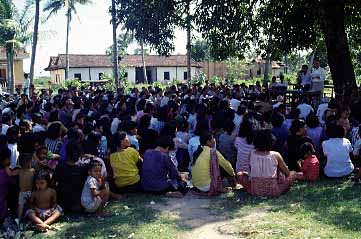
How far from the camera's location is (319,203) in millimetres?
6250

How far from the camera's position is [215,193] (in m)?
6.99

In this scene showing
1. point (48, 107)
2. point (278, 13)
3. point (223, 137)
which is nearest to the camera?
point (223, 137)

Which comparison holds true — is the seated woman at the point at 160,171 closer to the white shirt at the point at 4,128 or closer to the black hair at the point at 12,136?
the black hair at the point at 12,136

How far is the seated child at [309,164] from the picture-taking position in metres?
7.35

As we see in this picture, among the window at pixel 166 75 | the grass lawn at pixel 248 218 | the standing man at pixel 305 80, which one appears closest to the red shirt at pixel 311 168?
the grass lawn at pixel 248 218

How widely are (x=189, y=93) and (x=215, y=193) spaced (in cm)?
921

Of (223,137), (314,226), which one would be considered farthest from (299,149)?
(314,226)

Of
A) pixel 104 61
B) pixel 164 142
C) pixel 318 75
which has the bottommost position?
pixel 164 142

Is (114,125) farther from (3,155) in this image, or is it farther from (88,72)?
(88,72)

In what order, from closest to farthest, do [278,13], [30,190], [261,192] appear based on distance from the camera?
[30,190] → [261,192] → [278,13]

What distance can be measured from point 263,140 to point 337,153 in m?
1.45

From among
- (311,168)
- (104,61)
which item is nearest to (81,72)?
(104,61)

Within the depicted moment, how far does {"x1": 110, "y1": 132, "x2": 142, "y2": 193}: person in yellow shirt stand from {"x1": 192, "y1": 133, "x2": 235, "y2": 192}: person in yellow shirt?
86 centimetres

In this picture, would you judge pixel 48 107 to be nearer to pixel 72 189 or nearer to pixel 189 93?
pixel 189 93
